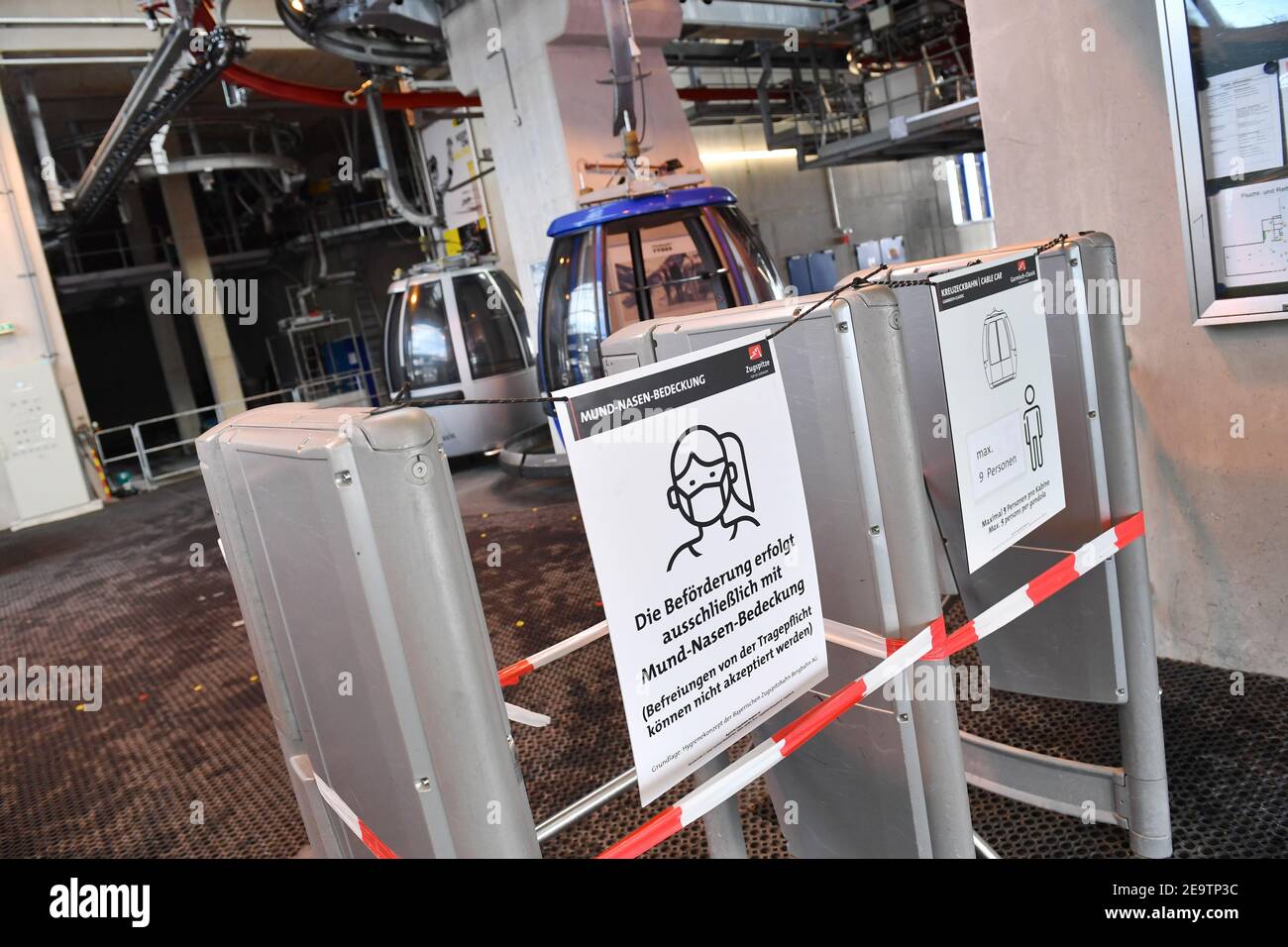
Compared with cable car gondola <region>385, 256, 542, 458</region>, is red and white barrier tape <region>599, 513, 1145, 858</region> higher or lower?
lower

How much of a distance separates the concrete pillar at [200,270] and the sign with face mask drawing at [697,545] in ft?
52.6

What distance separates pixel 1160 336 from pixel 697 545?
97.2 inches

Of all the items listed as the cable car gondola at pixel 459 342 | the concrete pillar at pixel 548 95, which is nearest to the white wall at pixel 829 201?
the concrete pillar at pixel 548 95

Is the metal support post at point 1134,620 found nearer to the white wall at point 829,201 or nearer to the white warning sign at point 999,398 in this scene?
the white warning sign at point 999,398

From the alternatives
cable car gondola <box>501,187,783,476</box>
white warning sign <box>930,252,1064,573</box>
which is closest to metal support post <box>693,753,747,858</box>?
white warning sign <box>930,252,1064,573</box>

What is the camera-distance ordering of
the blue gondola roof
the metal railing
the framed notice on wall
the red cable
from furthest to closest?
the metal railing, the red cable, the blue gondola roof, the framed notice on wall

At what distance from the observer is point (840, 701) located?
167cm

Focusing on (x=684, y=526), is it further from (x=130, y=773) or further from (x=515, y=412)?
(x=515, y=412)

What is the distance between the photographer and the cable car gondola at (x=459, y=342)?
32.4 feet

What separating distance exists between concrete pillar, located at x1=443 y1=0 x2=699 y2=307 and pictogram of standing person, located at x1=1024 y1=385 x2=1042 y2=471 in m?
6.93

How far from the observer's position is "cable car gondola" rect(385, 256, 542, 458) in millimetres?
9875

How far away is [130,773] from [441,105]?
10702mm

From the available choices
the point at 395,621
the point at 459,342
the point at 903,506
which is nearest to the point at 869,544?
the point at 903,506

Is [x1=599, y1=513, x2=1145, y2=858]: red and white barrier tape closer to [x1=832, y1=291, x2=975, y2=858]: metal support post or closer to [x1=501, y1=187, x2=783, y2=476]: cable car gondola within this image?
[x1=832, y1=291, x2=975, y2=858]: metal support post
